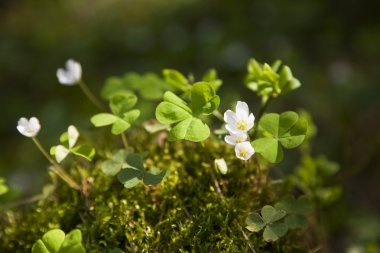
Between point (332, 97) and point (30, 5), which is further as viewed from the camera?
point (30, 5)

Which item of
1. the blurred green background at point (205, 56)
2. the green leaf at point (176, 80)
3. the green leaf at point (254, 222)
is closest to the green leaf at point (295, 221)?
the green leaf at point (254, 222)

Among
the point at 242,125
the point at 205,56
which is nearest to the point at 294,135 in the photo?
the point at 242,125

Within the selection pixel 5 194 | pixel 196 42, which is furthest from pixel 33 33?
pixel 5 194

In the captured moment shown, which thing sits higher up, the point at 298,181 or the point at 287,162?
the point at 298,181

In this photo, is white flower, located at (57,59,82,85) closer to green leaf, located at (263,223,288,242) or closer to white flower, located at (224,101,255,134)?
white flower, located at (224,101,255,134)

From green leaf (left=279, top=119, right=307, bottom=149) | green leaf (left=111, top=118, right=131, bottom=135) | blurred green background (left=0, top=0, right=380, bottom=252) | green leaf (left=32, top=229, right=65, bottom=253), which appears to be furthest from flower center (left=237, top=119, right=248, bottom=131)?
blurred green background (left=0, top=0, right=380, bottom=252)

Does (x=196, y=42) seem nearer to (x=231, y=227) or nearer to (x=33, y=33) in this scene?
(x=33, y=33)
